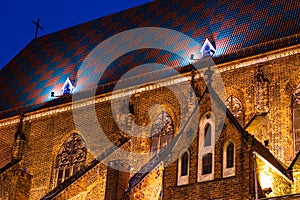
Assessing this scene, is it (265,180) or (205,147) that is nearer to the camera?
(265,180)

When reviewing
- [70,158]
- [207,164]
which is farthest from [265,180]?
[70,158]

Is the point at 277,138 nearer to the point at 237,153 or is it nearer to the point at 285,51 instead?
the point at 285,51

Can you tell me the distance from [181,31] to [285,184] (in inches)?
399

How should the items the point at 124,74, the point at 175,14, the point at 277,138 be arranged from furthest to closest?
1. the point at 175,14
2. the point at 124,74
3. the point at 277,138

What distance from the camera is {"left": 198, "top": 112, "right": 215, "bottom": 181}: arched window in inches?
657

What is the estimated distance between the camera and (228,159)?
650 inches

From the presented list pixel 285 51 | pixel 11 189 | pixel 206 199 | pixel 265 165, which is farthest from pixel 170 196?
pixel 11 189

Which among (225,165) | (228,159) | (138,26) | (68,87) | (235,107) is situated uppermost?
(138,26)

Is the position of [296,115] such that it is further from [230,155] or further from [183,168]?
[183,168]

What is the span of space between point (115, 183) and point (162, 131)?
3606 millimetres

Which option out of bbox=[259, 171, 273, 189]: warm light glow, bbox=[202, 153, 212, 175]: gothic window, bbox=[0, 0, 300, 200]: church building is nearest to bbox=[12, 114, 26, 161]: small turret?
bbox=[0, 0, 300, 200]: church building

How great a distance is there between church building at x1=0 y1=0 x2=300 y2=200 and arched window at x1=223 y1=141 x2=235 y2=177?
1.0 inches

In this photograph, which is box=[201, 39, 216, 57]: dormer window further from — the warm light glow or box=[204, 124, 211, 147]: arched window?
the warm light glow

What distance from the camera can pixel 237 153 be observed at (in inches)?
641
